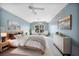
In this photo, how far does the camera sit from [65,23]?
2.66 metres

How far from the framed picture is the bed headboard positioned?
22 cm

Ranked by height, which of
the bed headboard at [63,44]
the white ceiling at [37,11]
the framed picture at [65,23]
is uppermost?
the white ceiling at [37,11]

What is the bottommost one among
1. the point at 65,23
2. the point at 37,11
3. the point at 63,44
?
the point at 63,44

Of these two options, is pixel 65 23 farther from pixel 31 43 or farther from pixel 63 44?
pixel 31 43

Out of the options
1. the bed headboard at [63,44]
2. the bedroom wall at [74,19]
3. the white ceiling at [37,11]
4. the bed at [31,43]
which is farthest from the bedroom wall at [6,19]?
the bedroom wall at [74,19]

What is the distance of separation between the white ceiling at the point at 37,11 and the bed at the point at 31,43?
1.37 ft

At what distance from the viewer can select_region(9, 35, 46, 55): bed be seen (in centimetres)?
258

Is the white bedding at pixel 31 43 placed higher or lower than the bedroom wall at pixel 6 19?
lower

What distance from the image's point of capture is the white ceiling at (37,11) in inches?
101

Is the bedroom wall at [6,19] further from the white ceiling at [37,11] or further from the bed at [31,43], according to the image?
the bed at [31,43]

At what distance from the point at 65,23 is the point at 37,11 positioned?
66 centimetres

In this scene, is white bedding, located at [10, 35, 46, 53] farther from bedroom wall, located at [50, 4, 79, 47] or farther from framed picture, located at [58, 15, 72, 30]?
bedroom wall, located at [50, 4, 79, 47]

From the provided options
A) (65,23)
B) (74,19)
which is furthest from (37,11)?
(74,19)

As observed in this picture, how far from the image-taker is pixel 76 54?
2.55 m
